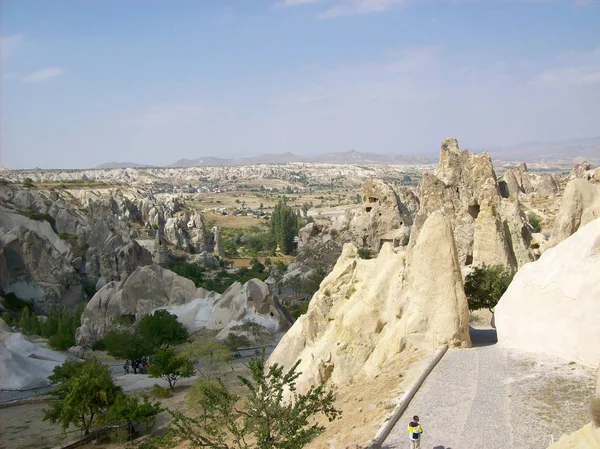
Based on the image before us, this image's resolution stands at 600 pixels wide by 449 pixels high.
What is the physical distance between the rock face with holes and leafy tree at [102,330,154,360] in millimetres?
14027

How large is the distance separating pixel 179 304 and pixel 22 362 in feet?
33.6

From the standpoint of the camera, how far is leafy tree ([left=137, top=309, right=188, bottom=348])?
31.8m

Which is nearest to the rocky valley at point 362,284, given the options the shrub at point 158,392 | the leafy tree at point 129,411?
the leafy tree at point 129,411

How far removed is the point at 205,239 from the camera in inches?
3024

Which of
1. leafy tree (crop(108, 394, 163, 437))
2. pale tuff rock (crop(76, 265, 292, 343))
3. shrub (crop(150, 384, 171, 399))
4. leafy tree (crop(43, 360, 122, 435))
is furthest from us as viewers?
pale tuff rock (crop(76, 265, 292, 343))

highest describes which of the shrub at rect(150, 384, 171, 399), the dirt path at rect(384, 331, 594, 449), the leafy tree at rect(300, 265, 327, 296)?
the dirt path at rect(384, 331, 594, 449)

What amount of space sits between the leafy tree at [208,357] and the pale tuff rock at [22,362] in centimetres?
690

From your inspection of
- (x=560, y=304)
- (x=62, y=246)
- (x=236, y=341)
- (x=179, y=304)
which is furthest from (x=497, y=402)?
→ (x=62, y=246)

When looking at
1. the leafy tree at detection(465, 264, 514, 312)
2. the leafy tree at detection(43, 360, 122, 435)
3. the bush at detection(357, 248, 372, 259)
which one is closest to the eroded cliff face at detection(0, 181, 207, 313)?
the bush at detection(357, 248, 372, 259)

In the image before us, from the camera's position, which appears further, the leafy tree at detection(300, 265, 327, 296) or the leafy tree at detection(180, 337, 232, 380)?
the leafy tree at detection(300, 265, 327, 296)

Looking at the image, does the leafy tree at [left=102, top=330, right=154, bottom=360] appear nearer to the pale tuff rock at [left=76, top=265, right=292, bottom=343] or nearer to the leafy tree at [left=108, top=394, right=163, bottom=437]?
the pale tuff rock at [left=76, top=265, right=292, bottom=343]

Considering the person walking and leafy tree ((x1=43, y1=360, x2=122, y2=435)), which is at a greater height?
the person walking

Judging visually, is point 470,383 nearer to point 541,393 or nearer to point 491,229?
Result: point 541,393

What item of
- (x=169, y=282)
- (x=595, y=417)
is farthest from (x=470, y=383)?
(x=169, y=282)
